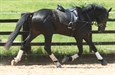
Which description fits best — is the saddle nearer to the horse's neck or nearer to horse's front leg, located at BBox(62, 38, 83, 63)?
the horse's neck

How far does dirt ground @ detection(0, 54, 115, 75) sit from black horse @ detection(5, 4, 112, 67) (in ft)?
1.00

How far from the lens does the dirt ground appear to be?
8531 millimetres

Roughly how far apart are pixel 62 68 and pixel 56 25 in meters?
1.25

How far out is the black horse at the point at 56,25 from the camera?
30.8 ft

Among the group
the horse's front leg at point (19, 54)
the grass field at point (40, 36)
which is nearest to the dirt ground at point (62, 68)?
the horse's front leg at point (19, 54)

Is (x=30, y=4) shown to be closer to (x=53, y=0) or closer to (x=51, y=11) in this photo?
(x=53, y=0)

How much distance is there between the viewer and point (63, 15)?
9664 millimetres

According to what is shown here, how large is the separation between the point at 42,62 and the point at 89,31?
180cm

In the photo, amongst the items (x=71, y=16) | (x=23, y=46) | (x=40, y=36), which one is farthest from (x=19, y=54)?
(x=40, y=36)

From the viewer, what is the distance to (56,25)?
9.55 m

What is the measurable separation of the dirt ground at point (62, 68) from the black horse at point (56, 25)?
305 millimetres

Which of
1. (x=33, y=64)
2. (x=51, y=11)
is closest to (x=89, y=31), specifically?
(x=51, y=11)

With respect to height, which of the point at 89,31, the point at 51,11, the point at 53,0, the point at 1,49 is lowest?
the point at 53,0

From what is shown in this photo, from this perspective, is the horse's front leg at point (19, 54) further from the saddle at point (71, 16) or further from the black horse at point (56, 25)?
the saddle at point (71, 16)
